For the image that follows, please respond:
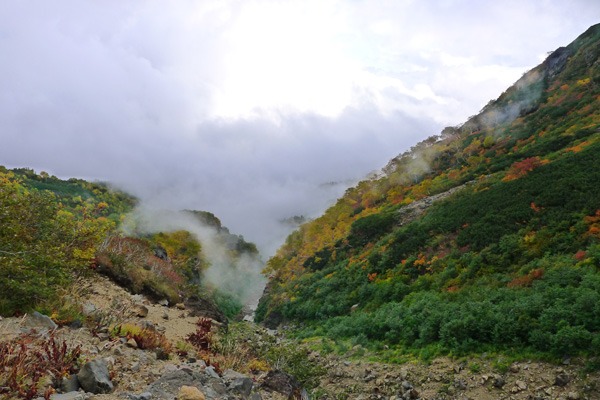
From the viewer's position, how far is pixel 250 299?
75562mm

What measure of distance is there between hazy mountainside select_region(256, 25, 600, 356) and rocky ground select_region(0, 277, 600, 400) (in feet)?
3.73

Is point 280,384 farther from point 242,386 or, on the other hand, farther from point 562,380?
point 562,380

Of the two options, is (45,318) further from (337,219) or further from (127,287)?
(337,219)

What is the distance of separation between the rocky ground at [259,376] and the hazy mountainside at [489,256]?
1.14 metres

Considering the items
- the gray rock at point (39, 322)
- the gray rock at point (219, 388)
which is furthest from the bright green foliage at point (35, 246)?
the gray rock at point (219, 388)

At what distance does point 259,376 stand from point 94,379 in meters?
3.92

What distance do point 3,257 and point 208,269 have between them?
218 feet

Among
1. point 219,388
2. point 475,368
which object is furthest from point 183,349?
point 475,368

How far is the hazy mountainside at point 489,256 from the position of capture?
1259 cm

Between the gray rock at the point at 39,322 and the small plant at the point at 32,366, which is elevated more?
the gray rock at the point at 39,322

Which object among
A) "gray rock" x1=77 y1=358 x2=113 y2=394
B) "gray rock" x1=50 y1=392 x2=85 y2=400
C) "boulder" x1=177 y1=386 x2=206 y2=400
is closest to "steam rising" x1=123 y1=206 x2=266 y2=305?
"gray rock" x1=77 y1=358 x2=113 y2=394

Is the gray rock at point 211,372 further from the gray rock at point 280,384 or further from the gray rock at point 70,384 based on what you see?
the gray rock at point 70,384

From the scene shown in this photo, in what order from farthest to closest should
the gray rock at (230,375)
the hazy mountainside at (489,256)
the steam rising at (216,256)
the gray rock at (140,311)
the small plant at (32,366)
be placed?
the steam rising at (216,256)
the hazy mountainside at (489,256)
the gray rock at (140,311)
the gray rock at (230,375)
the small plant at (32,366)

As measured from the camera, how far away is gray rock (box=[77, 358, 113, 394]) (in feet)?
16.3
